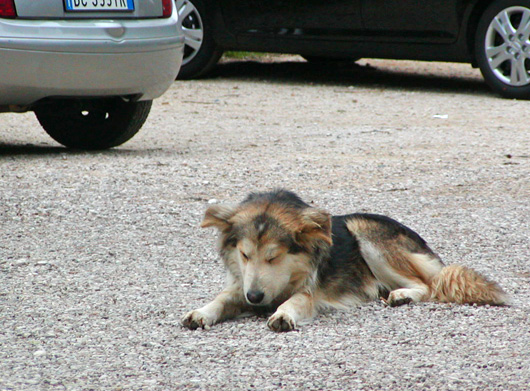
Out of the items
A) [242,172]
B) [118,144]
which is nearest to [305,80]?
[118,144]

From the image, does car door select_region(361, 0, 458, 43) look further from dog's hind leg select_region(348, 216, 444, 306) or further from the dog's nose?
the dog's nose

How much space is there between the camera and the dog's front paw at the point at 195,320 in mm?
4098

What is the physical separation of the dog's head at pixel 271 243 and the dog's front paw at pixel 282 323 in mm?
102

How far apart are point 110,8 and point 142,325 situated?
4.02 meters

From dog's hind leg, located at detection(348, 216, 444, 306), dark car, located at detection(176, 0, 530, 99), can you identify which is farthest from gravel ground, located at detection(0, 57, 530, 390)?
dark car, located at detection(176, 0, 530, 99)

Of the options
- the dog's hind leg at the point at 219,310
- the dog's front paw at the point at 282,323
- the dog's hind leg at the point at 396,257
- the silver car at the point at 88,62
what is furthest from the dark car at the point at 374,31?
the dog's front paw at the point at 282,323

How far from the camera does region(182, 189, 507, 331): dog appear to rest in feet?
13.6

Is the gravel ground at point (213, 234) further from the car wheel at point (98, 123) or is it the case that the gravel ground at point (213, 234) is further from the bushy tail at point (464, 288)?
the car wheel at point (98, 123)

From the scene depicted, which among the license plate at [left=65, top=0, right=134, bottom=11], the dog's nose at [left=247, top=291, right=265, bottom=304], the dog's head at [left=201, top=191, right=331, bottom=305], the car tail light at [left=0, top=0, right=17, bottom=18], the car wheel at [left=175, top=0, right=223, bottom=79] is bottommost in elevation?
the car wheel at [left=175, top=0, right=223, bottom=79]

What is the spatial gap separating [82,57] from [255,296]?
3822 millimetres

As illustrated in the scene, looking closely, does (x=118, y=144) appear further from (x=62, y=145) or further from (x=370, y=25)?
(x=370, y=25)

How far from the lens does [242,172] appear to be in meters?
7.35

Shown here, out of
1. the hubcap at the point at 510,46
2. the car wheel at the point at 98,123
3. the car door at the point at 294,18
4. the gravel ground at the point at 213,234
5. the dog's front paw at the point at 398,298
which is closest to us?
the gravel ground at the point at 213,234

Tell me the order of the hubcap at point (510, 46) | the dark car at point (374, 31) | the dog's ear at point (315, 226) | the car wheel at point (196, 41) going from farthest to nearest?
1. the car wheel at point (196, 41)
2. the dark car at point (374, 31)
3. the hubcap at point (510, 46)
4. the dog's ear at point (315, 226)
